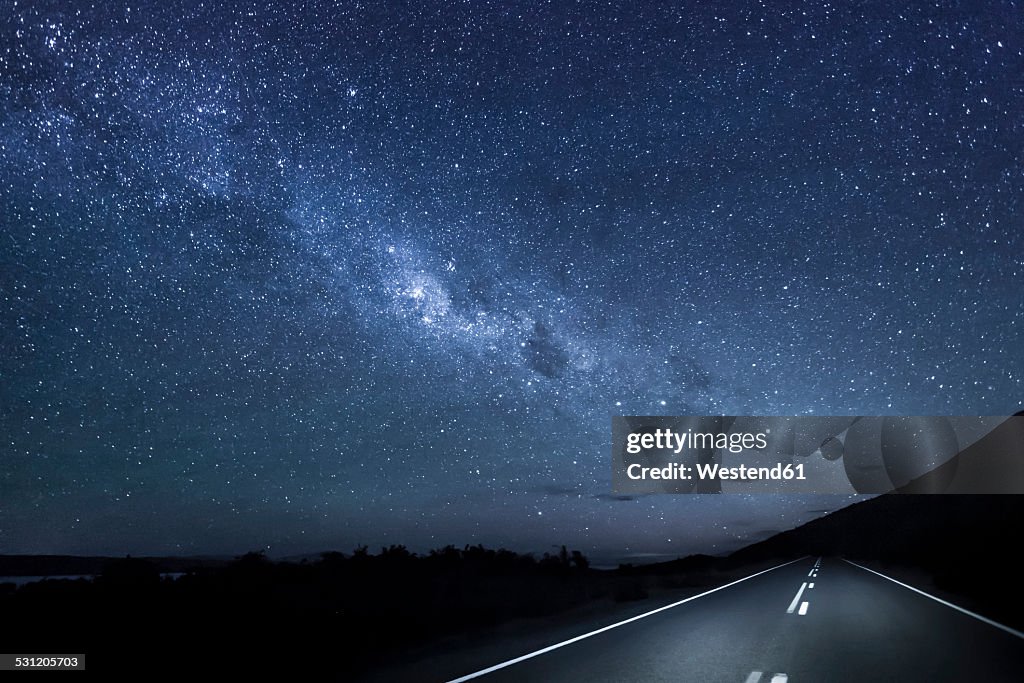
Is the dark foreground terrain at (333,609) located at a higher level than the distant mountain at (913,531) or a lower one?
higher

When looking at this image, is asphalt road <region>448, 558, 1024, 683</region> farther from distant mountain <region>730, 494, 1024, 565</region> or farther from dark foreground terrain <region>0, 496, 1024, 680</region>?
distant mountain <region>730, 494, 1024, 565</region>

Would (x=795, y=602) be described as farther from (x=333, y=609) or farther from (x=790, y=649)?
(x=333, y=609)

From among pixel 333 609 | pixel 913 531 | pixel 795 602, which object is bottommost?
pixel 913 531

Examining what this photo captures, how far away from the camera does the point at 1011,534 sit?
4991 centimetres

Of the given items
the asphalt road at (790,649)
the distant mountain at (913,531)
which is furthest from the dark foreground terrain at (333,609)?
the distant mountain at (913,531)

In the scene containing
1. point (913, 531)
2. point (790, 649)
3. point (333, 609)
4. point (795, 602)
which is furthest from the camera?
point (913, 531)

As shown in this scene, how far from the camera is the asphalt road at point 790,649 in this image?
7906 millimetres

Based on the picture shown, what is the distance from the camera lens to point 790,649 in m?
9.73

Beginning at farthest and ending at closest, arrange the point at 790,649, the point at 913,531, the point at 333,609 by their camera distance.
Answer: the point at 913,531 < the point at 333,609 < the point at 790,649

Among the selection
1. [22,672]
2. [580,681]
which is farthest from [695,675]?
[22,672]

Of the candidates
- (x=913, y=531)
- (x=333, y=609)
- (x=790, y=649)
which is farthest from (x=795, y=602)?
(x=913, y=531)

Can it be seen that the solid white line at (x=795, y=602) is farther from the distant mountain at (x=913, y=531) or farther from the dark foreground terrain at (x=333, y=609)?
the distant mountain at (x=913, y=531)

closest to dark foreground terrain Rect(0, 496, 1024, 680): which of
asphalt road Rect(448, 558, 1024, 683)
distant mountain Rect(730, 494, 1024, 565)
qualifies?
asphalt road Rect(448, 558, 1024, 683)

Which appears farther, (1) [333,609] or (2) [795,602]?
(2) [795,602]
